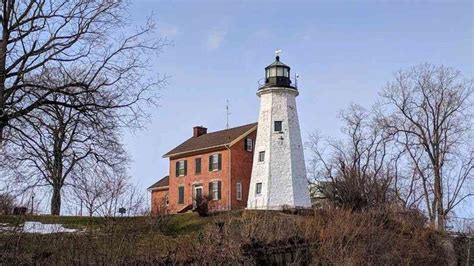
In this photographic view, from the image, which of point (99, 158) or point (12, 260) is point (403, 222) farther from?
point (12, 260)

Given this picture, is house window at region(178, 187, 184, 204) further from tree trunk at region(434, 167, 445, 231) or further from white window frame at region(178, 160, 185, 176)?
tree trunk at region(434, 167, 445, 231)

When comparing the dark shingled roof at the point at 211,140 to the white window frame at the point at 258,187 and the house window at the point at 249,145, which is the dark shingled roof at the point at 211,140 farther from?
the white window frame at the point at 258,187

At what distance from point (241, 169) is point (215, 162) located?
1.90 metres

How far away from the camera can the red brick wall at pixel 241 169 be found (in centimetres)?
4234

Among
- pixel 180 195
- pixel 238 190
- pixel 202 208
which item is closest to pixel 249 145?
pixel 238 190

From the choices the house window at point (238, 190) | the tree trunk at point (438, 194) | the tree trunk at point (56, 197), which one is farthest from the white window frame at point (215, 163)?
the tree trunk at point (56, 197)

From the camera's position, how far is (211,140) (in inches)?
1789

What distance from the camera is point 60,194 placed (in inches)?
685

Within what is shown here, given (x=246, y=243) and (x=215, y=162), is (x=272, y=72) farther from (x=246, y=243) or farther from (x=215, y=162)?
(x=246, y=243)

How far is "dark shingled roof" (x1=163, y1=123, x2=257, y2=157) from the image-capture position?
1732 inches

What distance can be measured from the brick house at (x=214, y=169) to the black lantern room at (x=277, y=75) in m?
4.77

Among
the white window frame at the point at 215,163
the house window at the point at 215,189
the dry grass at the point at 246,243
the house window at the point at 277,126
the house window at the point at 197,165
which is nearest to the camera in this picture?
Answer: the dry grass at the point at 246,243

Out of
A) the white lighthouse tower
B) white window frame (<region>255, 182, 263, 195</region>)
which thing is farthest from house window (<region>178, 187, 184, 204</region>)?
white window frame (<region>255, 182, 263, 195</region>)

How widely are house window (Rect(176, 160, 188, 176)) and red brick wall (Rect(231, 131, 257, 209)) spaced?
4.71 meters
